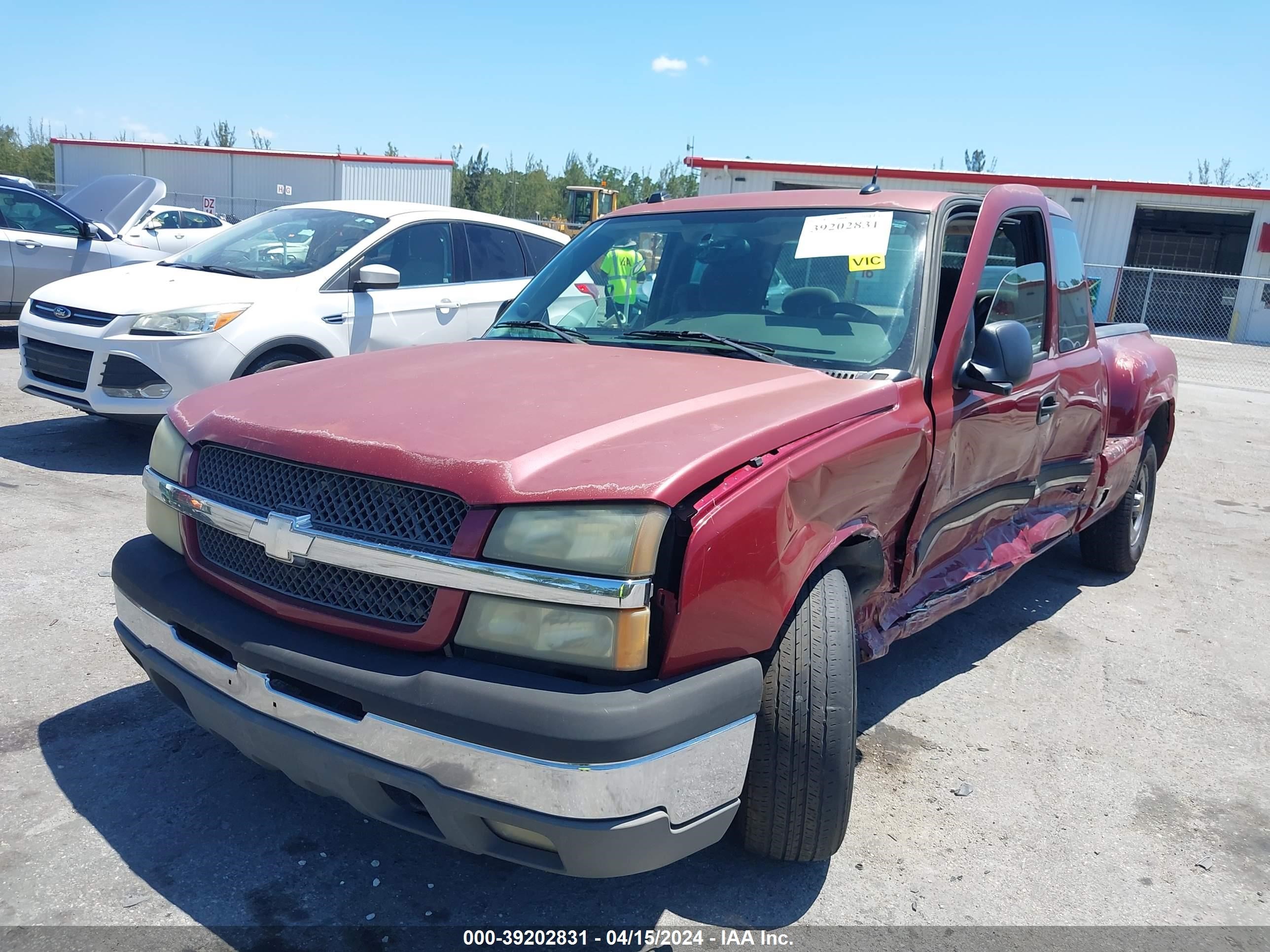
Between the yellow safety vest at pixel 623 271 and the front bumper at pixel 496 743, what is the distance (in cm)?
195

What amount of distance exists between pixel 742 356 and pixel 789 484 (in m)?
0.92

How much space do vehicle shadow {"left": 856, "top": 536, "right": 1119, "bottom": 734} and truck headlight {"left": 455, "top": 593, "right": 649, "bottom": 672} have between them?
1407 millimetres

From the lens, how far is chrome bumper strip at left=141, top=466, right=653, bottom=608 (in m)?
2.06

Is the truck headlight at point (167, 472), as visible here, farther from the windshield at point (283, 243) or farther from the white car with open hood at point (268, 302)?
the windshield at point (283, 243)

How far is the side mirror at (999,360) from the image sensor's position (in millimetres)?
3242

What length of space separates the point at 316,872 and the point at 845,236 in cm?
262

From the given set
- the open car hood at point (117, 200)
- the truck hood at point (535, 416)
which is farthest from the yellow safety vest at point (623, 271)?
the open car hood at point (117, 200)

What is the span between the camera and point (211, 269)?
6.95 m

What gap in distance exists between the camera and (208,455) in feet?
8.73

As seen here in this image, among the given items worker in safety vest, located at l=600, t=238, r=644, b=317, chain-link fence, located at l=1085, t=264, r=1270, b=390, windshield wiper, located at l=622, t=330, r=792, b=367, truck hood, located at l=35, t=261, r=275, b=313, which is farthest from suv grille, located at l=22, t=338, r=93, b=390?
chain-link fence, located at l=1085, t=264, r=1270, b=390

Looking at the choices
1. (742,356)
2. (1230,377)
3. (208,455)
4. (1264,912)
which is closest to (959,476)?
(742,356)

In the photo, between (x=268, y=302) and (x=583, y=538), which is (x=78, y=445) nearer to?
(x=268, y=302)

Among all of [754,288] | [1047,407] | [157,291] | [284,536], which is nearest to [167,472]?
[284,536]

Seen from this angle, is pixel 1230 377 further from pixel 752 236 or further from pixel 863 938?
pixel 863 938
